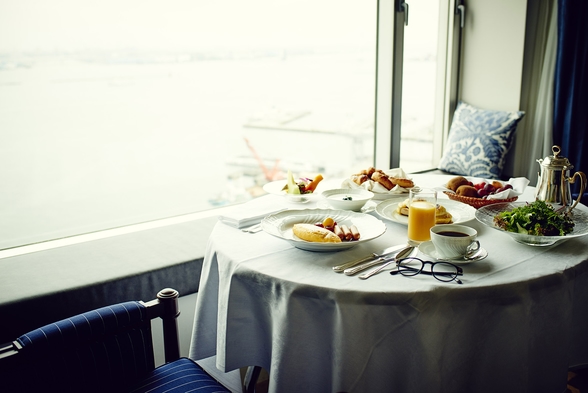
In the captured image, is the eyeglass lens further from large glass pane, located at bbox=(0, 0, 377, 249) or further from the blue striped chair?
large glass pane, located at bbox=(0, 0, 377, 249)

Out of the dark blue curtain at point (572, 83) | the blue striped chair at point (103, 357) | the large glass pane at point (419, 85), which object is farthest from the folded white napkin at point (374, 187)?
the dark blue curtain at point (572, 83)

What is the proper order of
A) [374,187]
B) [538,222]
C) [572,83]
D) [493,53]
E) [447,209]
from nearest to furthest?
[538,222] < [447,209] < [374,187] < [572,83] < [493,53]

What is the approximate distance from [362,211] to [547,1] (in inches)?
91.1

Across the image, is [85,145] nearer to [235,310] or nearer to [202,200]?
[202,200]

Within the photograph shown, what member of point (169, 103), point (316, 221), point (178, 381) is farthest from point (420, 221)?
point (169, 103)

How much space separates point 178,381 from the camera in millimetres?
1186

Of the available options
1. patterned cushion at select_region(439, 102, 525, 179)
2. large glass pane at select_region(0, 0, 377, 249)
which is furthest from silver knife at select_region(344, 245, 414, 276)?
patterned cushion at select_region(439, 102, 525, 179)

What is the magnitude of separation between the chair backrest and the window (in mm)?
1236

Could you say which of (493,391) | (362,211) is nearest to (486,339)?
(493,391)

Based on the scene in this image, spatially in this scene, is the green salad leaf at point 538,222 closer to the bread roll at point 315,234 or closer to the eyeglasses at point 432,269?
the eyeglasses at point 432,269

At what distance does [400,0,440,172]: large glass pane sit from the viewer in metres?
3.13

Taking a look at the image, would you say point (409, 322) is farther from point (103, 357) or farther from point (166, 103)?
point (166, 103)

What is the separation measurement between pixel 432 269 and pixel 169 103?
6.24ft

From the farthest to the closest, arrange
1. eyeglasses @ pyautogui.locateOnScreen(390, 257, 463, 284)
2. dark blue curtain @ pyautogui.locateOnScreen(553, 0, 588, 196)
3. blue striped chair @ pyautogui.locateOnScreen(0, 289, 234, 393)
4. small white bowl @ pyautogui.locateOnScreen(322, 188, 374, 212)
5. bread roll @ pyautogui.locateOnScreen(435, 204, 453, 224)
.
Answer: dark blue curtain @ pyautogui.locateOnScreen(553, 0, 588, 196), small white bowl @ pyautogui.locateOnScreen(322, 188, 374, 212), bread roll @ pyautogui.locateOnScreen(435, 204, 453, 224), eyeglasses @ pyautogui.locateOnScreen(390, 257, 463, 284), blue striped chair @ pyautogui.locateOnScreen(0, 289, 234, 393)
